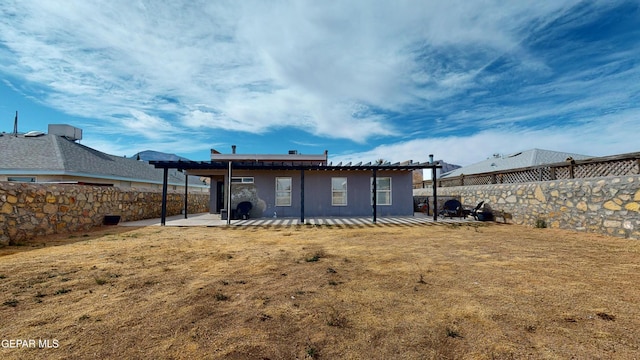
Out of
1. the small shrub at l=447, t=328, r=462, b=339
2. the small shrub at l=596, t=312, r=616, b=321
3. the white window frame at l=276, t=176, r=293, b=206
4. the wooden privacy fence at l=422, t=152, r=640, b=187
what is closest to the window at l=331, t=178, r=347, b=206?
the white window frame at l=276, t=176, r=293, b=206

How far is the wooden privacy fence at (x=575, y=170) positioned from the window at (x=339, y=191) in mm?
7425

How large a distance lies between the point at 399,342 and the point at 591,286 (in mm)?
3470

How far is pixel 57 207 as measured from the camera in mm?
8453

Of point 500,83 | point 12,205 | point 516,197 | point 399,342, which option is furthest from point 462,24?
point 12,205

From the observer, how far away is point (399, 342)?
226 centimetres

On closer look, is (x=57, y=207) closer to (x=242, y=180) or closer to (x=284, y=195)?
(x=242, y=180)

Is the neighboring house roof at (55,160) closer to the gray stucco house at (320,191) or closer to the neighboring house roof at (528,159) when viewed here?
the gray stucco house at (320,191)

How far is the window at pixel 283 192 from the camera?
13977mm

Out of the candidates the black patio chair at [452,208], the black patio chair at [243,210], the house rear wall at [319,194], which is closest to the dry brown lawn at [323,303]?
the black patio chair at [243,210]

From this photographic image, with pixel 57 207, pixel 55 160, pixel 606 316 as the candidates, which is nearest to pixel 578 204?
pixel 606 316

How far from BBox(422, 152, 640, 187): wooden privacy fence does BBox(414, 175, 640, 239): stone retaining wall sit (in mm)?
480

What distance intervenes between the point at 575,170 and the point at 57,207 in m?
17.9

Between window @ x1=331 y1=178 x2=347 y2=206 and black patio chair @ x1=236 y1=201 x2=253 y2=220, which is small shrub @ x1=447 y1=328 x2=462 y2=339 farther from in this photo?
black patio chair @ x1=236 y1=201 x2=253 y2=220

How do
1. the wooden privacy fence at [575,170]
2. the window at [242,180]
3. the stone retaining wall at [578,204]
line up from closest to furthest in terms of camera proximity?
the stone retaining wall at [578,204] → the wooden privacy fence at [575,170] → the window at [242,180]
